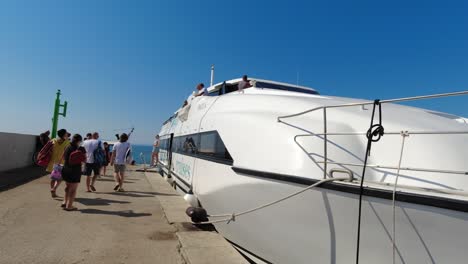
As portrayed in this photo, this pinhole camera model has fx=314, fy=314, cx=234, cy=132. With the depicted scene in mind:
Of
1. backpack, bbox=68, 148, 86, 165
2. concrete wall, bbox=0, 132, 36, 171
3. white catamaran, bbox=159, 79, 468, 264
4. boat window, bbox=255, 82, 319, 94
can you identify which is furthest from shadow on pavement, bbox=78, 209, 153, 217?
concrete wall, bbox=0, 132, 36, 171

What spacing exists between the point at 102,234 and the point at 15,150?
9.57 meters

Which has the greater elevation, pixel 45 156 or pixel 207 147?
pixel 207 147

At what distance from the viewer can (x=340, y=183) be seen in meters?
2.97

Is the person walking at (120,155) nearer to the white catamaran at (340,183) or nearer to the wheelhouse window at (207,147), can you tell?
the wheelhouse window at (207,147)

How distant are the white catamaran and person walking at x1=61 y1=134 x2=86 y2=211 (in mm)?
2956

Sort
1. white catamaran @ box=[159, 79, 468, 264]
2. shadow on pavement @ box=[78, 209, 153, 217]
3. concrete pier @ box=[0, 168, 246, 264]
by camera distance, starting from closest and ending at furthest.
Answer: white catamaran @ box=[159, 79, 468, 264] → concrete pier @ box=[0, 168, 246, 264] → shadow on pavement @ box=[78, 209, 153, 217]

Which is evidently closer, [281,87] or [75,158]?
[75,158]

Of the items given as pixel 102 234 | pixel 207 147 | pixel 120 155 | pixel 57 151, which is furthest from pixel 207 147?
pixel 120 155

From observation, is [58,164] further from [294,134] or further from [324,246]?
[324,246]

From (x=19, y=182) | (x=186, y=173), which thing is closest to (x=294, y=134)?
(x=186, y=173)

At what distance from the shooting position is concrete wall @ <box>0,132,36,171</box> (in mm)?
10891

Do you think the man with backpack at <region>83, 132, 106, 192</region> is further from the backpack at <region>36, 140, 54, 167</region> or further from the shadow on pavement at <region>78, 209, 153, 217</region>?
the shadow on pavement at <region>78, 209, 153, 217</region>

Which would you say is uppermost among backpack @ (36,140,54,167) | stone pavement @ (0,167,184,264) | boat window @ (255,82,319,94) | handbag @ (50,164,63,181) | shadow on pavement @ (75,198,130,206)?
boat window @ (255,82,319,94)

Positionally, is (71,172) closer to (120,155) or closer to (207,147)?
(120,155)
